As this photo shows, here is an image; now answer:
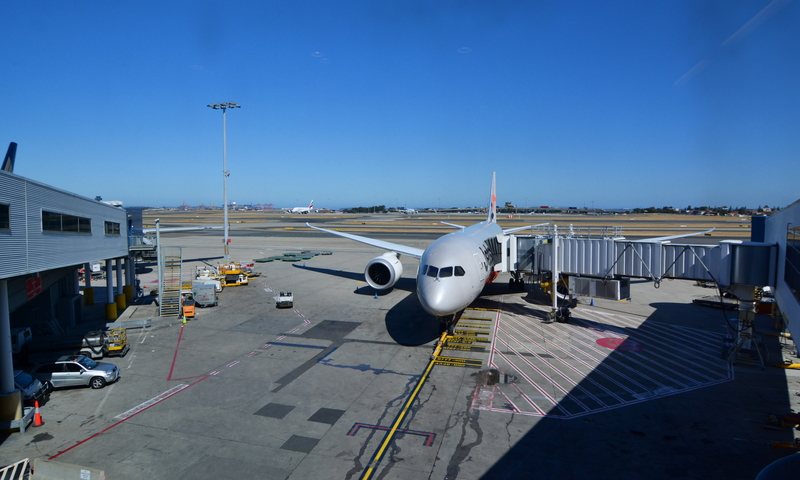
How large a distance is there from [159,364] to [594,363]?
1884cm

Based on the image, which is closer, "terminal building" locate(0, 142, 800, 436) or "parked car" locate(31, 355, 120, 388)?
"terminal building" locate(0, 142, 800, 436)

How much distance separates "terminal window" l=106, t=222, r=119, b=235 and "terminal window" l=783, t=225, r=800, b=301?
29047 millimetres

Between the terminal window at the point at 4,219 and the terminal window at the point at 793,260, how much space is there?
20.3 metres

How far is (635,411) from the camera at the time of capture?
46.5ft

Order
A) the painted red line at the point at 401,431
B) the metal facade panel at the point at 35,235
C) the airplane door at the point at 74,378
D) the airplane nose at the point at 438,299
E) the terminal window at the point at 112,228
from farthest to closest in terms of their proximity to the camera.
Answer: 1. the terminal window at the point at 112,228
2. the airplane nose at the point at 438,299
3. the airplane door at the point at 74,378
4. the painted red line at the point at 401,431
5. the metal facade panel at the point at 35,235

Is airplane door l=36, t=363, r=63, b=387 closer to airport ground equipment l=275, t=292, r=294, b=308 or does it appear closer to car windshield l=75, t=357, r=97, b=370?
car windshield l=75, t=357, r=97, b=370

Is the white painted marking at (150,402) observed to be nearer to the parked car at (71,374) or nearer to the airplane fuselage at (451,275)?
the parked car at (71,374)

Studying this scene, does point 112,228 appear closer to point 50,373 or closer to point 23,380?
point 50,373

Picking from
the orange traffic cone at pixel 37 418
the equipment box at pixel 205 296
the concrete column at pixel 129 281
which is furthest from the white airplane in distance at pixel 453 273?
the concrete column at pixel 129 281

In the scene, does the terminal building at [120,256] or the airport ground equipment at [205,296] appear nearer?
the terminal building at [120,256]

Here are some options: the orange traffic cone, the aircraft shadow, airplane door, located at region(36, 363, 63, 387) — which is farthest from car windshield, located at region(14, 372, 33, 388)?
the aircraft shadow

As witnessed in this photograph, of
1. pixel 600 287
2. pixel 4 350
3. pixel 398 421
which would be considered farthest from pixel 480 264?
pixel 4 350

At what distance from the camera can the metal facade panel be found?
12.2 meters

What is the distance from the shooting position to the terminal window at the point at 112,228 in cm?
2419
